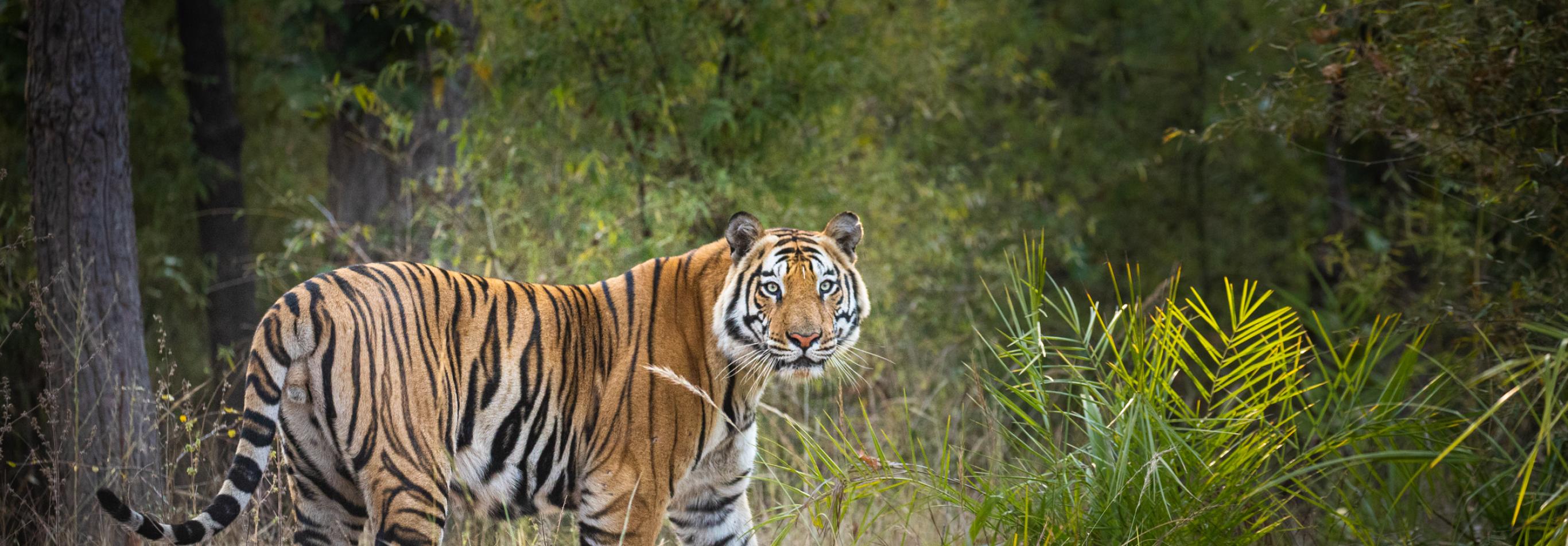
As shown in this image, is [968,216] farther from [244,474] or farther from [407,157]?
[244,474]

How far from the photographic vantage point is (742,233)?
4324 mm

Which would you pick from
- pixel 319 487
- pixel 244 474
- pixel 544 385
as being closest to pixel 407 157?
pixel 544 385

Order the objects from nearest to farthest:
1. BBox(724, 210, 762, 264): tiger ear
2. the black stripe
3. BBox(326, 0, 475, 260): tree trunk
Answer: the black stripe, BBox(724, 210, 762, 264): tiger ear, BBox(326, 0, 475, 260): tree trunk

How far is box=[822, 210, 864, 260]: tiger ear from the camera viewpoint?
444 cm

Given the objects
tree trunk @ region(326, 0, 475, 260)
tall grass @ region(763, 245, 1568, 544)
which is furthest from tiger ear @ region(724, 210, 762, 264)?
tree trunk @ region(326, 0, 475, 260)

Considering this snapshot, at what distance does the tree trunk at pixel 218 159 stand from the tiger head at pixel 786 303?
849 cm

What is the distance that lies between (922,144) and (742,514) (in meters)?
5.67

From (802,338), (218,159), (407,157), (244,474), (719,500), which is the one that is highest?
(407,157)

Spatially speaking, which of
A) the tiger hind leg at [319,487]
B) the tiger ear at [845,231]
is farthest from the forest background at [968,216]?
the tiger ear at [845,231]

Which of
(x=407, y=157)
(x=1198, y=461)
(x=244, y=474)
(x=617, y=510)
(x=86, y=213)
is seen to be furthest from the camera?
(x=407, y=157)

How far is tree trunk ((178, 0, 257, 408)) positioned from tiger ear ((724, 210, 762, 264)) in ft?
27.7

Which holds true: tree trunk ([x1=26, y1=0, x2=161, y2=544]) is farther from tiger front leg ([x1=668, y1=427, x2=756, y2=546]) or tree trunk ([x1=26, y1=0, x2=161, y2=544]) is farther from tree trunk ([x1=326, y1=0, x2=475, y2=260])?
tiger front leg ([x1=668, y1=427, x2=756, y2=546])

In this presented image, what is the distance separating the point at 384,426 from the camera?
12.2ft

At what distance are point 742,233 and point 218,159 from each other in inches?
382
